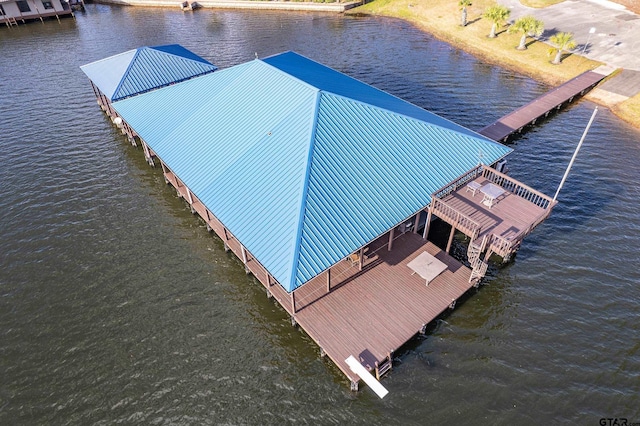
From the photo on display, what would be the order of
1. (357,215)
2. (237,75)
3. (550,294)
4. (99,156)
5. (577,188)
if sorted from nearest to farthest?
1. (357,215)
2. (550,294)
3. (237,75)
4. (577,188)
5. (99,156)

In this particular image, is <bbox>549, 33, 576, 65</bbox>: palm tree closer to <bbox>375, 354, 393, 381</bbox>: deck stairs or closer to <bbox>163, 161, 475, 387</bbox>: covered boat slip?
<bbox>163, 161, 475, 387</bbox>: covered boat slip

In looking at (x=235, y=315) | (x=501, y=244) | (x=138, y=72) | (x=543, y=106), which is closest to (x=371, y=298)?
(x=501, y=244)

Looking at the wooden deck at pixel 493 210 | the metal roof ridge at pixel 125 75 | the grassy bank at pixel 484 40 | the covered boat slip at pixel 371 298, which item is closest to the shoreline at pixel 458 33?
the grassy bank at pixel 484 40

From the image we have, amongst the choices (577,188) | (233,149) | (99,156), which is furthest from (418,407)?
(99,156)

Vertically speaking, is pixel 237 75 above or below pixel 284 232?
above

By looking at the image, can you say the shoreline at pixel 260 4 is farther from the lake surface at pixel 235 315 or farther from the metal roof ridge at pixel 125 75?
the lake surface at pixel 235 315

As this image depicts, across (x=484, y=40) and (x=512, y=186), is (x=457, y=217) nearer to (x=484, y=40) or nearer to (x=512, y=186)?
(x=512, y=186)

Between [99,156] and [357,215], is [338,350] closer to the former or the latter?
[357,215]
